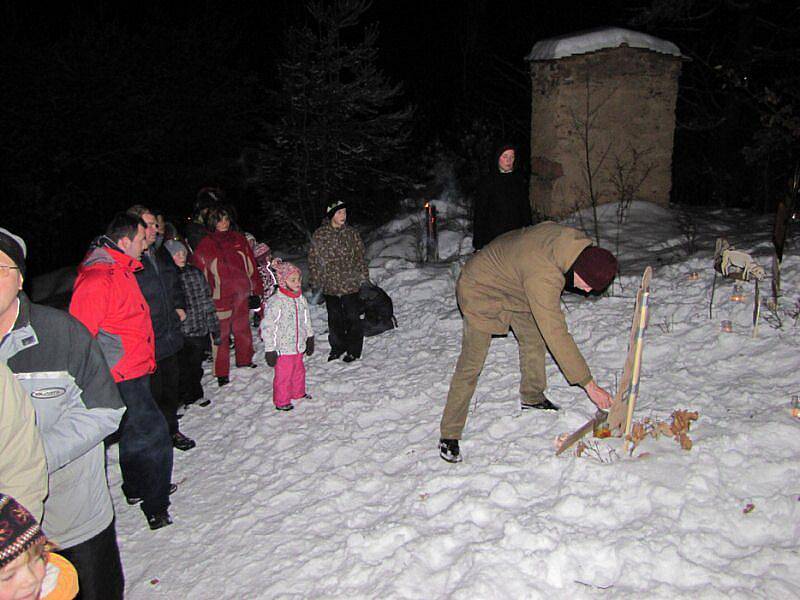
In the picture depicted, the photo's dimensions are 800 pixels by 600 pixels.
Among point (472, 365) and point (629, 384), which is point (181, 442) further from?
point (629, 384)

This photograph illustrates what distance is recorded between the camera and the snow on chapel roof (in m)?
9.91

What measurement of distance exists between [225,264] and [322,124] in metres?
8.18

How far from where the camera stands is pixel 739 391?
467cm

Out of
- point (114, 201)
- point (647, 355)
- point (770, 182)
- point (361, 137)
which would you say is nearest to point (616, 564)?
point (647, 355)

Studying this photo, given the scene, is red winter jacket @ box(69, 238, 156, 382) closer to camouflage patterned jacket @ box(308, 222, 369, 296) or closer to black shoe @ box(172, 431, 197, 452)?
black shoe @ box(172, 431, 197, 452)

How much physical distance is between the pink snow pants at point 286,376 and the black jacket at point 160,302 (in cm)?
111

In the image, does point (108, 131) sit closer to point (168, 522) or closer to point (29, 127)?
point (29, 127)

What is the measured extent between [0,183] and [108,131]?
3014 mm

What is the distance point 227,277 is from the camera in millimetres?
6297

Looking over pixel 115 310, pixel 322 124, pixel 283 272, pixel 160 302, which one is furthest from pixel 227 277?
pixel 322 124

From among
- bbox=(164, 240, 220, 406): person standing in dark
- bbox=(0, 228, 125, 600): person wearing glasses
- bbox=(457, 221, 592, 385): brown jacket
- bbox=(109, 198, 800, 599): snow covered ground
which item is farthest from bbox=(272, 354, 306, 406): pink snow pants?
bbox=(0, 228, 125, 600): person wearing glasses

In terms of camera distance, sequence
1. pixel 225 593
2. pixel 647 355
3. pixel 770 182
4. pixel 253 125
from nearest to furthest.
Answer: pixel 225 593, pixel 647 355, pixel 770 182, pixel 253 125

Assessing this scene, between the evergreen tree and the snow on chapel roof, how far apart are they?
466 centimetres

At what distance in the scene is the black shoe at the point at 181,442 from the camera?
17.3 ft
